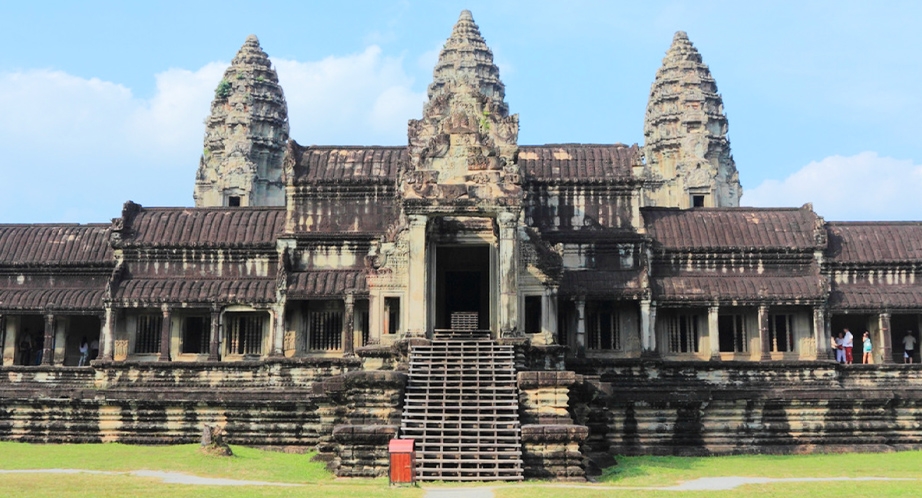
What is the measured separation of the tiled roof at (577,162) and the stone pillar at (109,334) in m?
12.8

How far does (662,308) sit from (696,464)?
787cm

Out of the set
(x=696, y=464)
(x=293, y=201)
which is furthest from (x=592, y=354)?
(x=293, y=201)

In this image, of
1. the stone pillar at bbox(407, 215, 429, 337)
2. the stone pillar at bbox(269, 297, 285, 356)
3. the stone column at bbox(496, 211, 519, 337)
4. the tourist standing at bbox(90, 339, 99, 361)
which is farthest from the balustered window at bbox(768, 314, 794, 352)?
the tourist standing at bbox(90, 339, 99, 361)

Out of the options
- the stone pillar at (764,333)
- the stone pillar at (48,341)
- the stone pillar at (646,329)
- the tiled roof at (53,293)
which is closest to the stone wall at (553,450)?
the stone pillar at (646,329)

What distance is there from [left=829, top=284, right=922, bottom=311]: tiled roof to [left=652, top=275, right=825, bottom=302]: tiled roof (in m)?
0.93

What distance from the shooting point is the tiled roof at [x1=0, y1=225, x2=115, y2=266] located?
3284cm

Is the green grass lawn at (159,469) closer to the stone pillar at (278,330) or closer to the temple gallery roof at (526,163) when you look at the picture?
the stone pillar at (278,330)

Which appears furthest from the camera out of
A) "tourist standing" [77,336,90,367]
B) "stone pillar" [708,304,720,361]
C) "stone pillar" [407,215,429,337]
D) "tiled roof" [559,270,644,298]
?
"tourist standing" [77,336,90,367]

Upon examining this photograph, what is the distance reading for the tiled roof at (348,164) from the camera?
105 feet

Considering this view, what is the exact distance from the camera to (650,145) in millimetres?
58969

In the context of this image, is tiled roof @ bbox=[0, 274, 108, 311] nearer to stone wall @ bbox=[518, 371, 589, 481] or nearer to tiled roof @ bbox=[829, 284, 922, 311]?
stone wall @ bbox=[518, 371, 589, 481]

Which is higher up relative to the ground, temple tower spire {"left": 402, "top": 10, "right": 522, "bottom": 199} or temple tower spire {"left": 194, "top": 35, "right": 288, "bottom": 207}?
temple tower spire {"left": 194, "top": 35, "right": 288, "bottom": 207}

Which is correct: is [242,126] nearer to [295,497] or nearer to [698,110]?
[698,110]

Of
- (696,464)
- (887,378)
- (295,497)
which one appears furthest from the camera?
(887,378)
